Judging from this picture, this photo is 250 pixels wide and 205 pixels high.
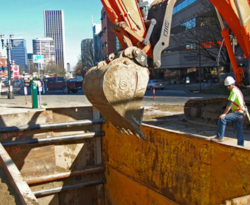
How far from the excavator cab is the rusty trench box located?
1.44 meters

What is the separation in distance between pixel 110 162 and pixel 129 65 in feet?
14.8

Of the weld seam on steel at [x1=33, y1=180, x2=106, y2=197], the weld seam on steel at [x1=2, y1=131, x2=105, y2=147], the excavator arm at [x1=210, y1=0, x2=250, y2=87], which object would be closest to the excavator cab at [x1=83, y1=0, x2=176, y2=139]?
the excavator arm at [x1=210, y1=0, x2=250, y2=87]

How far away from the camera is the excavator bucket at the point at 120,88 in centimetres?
434

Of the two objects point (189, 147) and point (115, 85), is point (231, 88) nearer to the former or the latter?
point (189, 147)

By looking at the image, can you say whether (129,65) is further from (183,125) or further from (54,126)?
(183,125)

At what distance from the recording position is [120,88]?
14.4ft

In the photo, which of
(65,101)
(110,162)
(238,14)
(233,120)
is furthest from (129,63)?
(65,101)

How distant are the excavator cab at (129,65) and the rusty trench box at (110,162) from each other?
144 cm

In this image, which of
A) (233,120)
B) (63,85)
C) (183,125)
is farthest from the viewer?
(63,85)

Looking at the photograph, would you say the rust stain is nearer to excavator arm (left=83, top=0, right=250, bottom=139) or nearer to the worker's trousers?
the worker's trousers

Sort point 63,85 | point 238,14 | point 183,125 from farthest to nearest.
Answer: point 63,85, point 183,125, point 238,14

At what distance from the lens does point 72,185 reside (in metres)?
8.17

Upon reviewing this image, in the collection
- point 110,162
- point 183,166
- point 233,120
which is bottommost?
point 110,162

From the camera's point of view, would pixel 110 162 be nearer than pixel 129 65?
No
